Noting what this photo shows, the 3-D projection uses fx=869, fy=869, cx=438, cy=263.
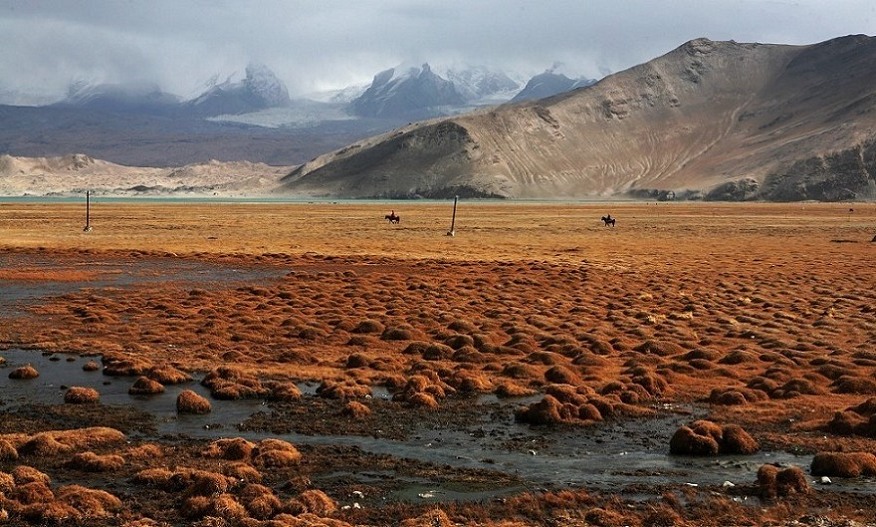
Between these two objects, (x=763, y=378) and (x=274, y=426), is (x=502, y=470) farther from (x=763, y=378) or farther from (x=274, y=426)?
(x=763, y=378)

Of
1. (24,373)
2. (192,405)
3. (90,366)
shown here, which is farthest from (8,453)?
(90,366)

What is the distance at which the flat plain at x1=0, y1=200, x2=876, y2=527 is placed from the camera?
31.6 ft

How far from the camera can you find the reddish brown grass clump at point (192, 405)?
44.4 ft

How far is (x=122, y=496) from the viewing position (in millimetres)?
9586

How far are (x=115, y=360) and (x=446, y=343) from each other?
6.97 meters

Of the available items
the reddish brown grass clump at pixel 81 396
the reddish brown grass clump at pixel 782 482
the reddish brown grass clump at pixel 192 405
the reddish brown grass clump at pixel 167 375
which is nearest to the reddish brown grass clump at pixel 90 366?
the reddish brown grass clump at pixel 167 375

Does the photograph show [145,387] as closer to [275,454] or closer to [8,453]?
[8,453]

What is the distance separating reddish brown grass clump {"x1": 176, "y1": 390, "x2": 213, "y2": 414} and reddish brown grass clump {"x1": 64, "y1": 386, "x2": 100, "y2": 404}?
1.47 metres

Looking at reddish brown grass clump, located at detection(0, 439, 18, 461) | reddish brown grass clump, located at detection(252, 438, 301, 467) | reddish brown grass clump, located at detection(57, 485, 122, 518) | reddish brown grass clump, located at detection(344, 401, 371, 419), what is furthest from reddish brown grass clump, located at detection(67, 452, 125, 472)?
reddish brown grass clump, located at detection(344, 401, 371, 419)

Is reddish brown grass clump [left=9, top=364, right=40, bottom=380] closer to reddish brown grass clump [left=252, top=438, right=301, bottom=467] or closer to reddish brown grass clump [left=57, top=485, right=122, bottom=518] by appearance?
reddish brown grass clump [left=252, top=438, right=301, bottom=467]

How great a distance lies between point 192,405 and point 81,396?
6.38 ft

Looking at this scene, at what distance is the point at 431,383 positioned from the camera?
1544 centimetres

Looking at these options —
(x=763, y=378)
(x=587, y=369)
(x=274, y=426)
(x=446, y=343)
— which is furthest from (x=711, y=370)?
(x=274, y=426)

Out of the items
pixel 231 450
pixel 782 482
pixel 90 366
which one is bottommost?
pixel 90 366
